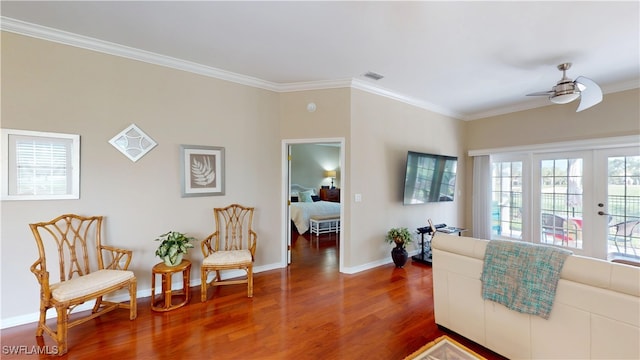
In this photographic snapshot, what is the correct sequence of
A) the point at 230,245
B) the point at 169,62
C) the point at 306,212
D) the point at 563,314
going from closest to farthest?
the point at 563,314 < the point at 169,62 < the point at 230,245 < the point at 306,212

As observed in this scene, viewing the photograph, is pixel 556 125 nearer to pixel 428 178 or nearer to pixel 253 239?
pixel 428 178

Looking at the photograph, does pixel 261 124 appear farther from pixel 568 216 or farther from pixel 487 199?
pixel 568 216

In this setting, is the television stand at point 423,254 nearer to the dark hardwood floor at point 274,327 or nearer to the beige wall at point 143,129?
the dark hardwood floor at point 274,327

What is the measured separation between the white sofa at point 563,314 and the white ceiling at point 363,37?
2012mm

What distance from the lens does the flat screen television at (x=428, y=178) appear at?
13.9ft

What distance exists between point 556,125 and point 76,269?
7.01 metres

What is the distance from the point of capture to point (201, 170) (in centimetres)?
329

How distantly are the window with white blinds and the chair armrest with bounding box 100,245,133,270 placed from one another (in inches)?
24.8

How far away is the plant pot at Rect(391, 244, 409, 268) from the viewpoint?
12.9 ft

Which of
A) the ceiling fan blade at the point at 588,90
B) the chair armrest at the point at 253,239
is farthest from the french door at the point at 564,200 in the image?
the chair armrest at the point at 253,239

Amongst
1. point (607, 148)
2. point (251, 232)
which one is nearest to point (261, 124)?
point (251, 232)

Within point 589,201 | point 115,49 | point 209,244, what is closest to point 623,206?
point 589,201

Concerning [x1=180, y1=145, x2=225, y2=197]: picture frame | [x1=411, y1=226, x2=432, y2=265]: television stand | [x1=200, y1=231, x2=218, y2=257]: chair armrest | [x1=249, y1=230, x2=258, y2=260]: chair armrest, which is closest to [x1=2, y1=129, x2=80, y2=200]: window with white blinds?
[x1=180, y1=145, x2=225, y2=197]: picture frame

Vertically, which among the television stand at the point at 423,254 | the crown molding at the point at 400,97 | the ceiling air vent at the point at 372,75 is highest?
the ceiling air vent at the point at 372,75
